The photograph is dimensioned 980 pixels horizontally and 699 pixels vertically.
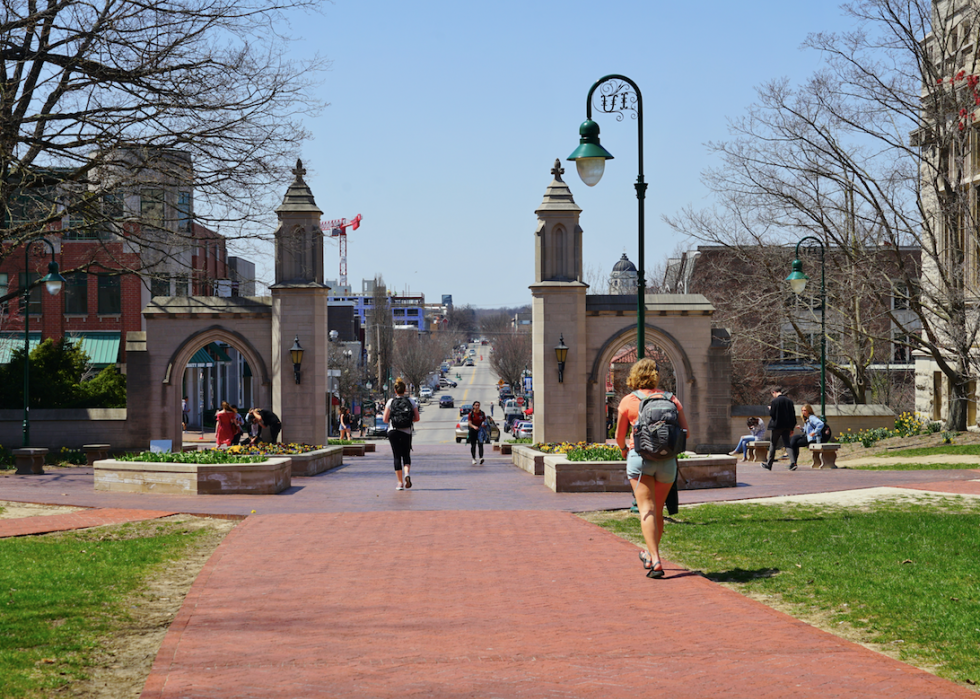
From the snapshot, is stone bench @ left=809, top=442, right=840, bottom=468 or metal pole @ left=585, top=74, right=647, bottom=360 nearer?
metal pole @ left=585, top=74, right=647, bottom=360

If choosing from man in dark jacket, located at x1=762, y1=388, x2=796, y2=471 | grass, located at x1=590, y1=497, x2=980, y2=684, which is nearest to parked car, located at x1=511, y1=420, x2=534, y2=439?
man in dark jacket, located at x1=762, y1=388, x2=796, y2=471

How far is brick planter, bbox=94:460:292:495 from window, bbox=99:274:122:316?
3538 centimetres

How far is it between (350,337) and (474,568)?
9491 cm

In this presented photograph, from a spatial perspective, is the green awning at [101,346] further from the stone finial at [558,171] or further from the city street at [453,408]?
the stone finial at [558,171]

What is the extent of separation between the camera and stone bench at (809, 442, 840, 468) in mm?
22891

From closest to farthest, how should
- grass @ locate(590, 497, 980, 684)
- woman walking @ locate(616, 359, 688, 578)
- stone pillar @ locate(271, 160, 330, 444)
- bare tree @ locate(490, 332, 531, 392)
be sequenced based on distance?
grass @ locate(590, 497, 980, 684)
woman walking @ locate(616, 359, 688, 578)
stone pillar @ locate(271, 160, 330, 444)
bare tree @ locate(490, 332, 531, 392)

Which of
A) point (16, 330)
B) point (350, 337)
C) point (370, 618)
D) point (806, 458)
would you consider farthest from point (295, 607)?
point (350, 337)

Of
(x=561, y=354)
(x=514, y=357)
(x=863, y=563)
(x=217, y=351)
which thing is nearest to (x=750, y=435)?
(x=561, y=354)

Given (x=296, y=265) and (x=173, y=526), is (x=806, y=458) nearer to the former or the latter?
(x=296, y=265)

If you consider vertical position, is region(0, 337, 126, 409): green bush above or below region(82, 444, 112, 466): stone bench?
above

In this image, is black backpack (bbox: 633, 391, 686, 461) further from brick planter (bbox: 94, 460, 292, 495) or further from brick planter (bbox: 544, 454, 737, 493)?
brick planter (bbox: 94, 460, 292, 495)

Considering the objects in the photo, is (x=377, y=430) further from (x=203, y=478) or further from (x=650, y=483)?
(x=650, y=483)

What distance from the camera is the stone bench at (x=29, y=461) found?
21641 mm

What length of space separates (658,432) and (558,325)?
1979 cm
